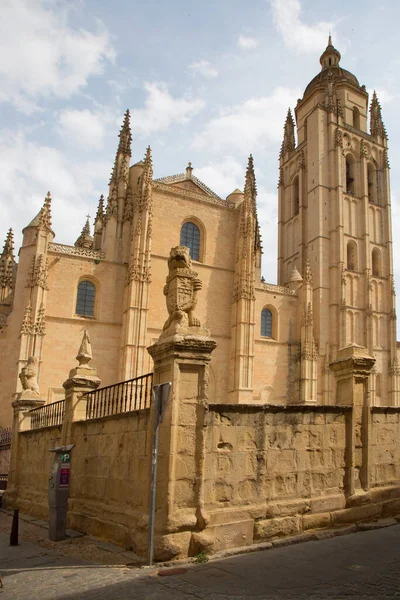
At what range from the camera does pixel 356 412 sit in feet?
27.8

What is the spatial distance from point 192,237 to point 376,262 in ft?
50.3

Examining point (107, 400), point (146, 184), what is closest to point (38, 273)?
point (146, 184)

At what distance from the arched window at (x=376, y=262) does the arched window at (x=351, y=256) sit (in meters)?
1.93

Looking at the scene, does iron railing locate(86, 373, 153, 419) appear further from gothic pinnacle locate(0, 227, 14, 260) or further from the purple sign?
gothic pinnacle locate(0, 227, 14, 260)

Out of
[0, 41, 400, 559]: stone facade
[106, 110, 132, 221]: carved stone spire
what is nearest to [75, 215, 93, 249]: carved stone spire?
[0, 41, 400, 559]: stone facade

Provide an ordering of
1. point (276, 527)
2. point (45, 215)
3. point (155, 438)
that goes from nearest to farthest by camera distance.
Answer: point (155, 438), point (276, 527), point (45, 215)

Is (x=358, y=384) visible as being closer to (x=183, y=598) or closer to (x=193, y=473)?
(x=193, y=473)

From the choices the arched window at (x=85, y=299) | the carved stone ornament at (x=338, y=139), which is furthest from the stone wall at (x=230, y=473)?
the carved stone ornament at (x=338, y=139)

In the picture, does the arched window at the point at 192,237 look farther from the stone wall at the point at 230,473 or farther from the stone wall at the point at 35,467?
the stone wall at the point at 230,473

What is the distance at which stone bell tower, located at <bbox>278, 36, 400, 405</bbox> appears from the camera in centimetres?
3434

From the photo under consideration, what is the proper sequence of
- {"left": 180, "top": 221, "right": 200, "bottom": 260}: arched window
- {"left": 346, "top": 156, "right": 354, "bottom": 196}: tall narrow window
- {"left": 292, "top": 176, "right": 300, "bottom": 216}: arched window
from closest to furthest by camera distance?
{"left": 180, "top": 221, "right": 200, "bottom": 260}: arched window
{"left": 346, "top": 156, "right": 354, "bottom": 196}: tall narrow window
{"left": 292, "top": 176, "right": 300, "bottom": 216}: arched window

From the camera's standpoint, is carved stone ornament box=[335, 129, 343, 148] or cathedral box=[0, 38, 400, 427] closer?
cathedral box=[0, 38, 400, 427]

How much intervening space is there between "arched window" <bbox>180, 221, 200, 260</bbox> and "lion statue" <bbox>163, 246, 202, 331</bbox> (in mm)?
22224

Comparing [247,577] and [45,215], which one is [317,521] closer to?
[247,577]
